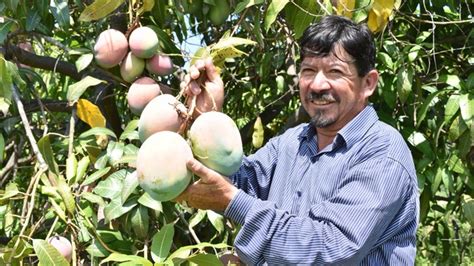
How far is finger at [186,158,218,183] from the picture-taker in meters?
1.25

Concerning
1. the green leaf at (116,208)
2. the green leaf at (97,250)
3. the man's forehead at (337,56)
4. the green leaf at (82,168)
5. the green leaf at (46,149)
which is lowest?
the green leaf at (97,250)

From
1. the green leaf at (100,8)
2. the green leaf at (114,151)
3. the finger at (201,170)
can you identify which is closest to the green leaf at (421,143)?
the green leaf at (114,151)

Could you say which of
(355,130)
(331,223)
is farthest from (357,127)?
(331,223)

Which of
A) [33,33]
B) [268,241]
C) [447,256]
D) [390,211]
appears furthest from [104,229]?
[447,256]

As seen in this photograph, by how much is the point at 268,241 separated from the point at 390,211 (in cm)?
21

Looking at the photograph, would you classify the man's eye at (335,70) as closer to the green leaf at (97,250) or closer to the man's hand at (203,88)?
the man's hand at (203,88)

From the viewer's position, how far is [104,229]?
73.5 inches

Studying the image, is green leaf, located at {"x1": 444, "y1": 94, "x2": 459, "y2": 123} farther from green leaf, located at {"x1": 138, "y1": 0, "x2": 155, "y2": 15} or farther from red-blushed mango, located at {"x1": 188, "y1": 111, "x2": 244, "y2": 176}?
red-blushed mango, located at {"x1": 188, "y1": 111, "x2": 244, "y2": 176}

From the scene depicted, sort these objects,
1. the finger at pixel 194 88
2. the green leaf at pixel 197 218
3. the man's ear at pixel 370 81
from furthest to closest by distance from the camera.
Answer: the green leaf at pixel 197 218, the man's ear at pixel 370 81, the finger at pixel 194 88

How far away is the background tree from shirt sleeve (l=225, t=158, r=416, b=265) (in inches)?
4.0

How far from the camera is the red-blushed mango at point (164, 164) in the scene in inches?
48.1

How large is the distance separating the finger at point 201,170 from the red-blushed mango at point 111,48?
1.85 feet

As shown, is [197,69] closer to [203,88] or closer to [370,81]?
[203,88]

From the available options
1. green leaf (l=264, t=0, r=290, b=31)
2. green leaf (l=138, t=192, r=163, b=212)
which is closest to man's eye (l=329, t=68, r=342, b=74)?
green leaf (l=264, t=0, r=290, b=31)
